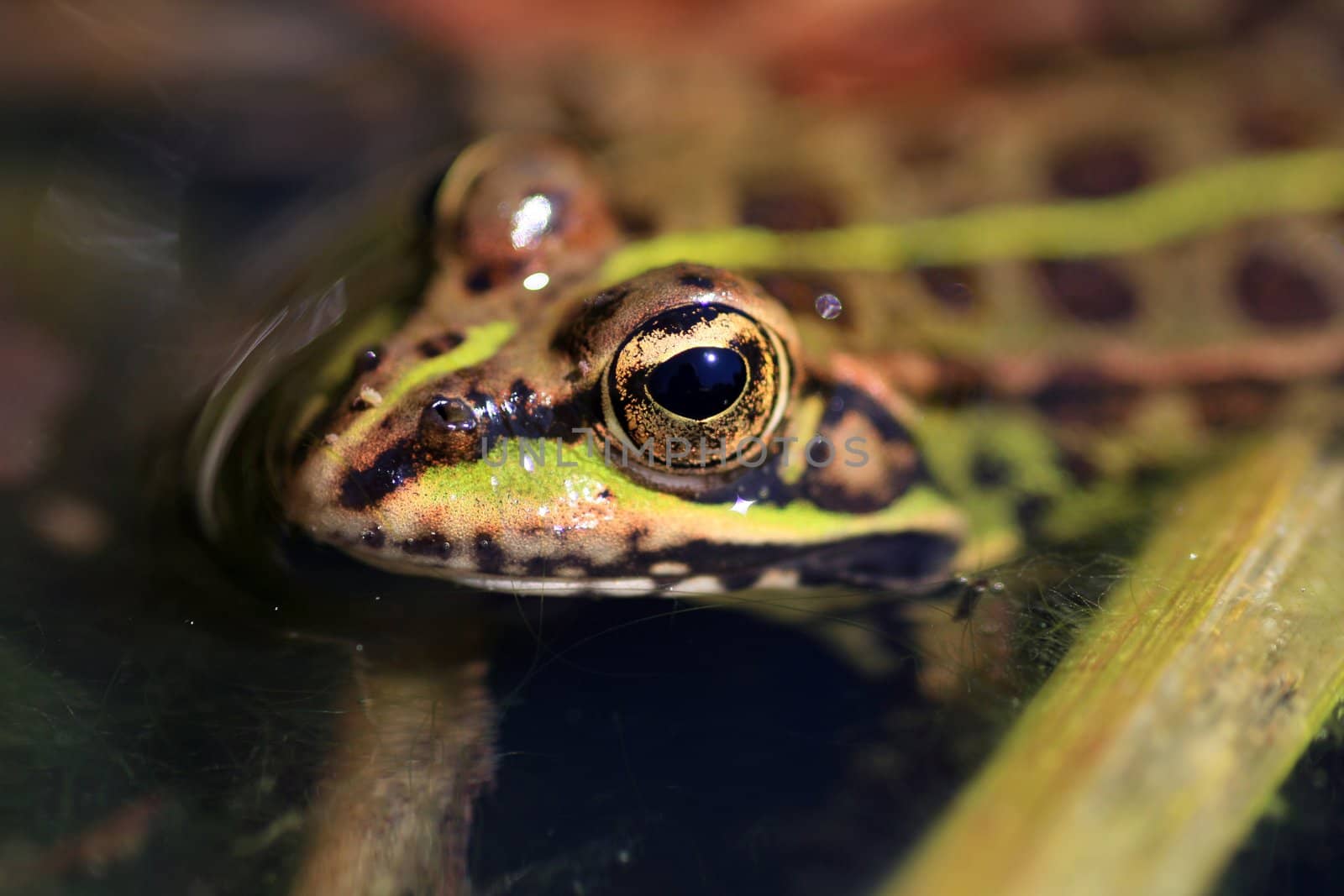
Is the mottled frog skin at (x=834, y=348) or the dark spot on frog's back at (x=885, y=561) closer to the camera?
the mottled frog skin at (x=834, y=348)

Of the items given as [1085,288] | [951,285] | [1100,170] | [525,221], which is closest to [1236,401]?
[1085,288]

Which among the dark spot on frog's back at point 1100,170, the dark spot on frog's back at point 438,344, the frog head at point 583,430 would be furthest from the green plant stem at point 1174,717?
the dark spot on frog's back at point 438,344

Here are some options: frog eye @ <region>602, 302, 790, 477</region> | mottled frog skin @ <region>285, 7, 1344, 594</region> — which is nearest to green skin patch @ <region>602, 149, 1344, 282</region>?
mottled frog skin @ <region>285, 7, 1344, 594</region>

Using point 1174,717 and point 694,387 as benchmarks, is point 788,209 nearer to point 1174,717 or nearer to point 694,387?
point 694,387

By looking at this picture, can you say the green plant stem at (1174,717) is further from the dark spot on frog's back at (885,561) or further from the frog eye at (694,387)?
the frog eye at (694,387)

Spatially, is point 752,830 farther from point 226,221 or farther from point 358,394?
point 226,221

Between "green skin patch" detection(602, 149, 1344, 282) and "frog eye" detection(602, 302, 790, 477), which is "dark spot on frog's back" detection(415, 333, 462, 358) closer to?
"frog eye" detection(602, 302, 790, 477)

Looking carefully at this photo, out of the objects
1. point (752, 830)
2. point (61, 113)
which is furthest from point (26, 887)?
point (61, 113)
